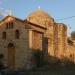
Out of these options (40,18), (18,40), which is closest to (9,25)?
(18,40)

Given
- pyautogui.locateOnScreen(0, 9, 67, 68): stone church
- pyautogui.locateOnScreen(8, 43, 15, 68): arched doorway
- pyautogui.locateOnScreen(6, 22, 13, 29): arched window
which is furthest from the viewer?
pyautogui.locateOnScreen(6, 22, 13, 29): arched window

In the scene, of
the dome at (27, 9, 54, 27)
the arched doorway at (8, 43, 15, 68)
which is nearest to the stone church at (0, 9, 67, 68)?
the arched doorway at (8, 43, 15, 68)

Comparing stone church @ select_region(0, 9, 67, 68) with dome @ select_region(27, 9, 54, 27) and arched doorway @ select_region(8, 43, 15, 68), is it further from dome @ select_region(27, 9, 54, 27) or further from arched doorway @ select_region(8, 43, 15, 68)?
dome @ select_region(27, 9, 54, 27)

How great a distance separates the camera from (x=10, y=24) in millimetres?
34625

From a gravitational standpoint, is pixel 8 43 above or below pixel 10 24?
below

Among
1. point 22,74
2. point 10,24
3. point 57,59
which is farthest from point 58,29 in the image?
point 22,74

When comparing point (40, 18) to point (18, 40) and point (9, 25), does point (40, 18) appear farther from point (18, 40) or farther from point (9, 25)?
point (18, 40)

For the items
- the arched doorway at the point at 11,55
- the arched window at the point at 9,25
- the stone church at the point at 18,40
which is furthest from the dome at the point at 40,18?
the arched doorway at the point at 11,55

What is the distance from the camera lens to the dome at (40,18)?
144 ft

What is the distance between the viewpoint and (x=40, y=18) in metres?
44.4

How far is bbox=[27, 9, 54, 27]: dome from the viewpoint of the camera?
4388 cm

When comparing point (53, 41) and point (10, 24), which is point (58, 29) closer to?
point (53, 41)

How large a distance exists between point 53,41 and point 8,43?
10517 mm

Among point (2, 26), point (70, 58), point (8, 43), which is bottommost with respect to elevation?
point (70, 58)
